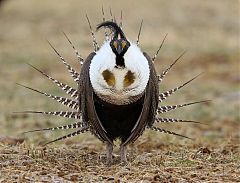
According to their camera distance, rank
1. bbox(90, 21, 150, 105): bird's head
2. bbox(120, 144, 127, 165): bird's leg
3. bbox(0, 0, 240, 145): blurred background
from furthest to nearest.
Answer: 1. bbox(0, 0, 240, 145): blurred background
2. bbox(120, 144, 127, 165): bird's leg
3. bbox(90, 21, 150, 105): bird's head

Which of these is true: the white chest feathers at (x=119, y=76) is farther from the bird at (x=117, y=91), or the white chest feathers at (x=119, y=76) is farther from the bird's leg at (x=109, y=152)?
the bird's leg at (x=109, y=152)

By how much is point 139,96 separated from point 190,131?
396cm

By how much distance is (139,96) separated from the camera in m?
4.67

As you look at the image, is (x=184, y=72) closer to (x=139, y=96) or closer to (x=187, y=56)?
(x=187, y=56)

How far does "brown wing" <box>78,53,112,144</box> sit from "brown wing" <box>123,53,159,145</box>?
9.7 inches

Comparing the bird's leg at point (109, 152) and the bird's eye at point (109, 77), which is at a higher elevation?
the bird's eye at point (109, 77)

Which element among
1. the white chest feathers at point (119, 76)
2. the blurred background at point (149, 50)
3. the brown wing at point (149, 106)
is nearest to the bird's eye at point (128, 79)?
the white chest feathers at point (119, 76)

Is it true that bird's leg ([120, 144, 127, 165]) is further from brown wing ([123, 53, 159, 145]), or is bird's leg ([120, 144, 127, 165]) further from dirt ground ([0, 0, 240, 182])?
brown wing ([123, 53, 159, 145])

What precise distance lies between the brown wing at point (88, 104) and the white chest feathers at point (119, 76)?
108mm

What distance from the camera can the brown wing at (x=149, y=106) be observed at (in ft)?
15.6

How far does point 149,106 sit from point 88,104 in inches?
17.5

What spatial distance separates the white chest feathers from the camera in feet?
14.5

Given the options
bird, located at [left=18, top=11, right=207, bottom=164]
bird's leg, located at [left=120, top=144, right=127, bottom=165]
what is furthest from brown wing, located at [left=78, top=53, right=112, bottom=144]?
bird's leg, located at [left=120, top=144, right=127, bottom=165]

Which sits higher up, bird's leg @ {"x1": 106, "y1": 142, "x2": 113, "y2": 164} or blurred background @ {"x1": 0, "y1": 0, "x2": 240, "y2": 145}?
blurred background @ {"x1": 0, "y1": 0, "x2": 240, "y2": 145}
